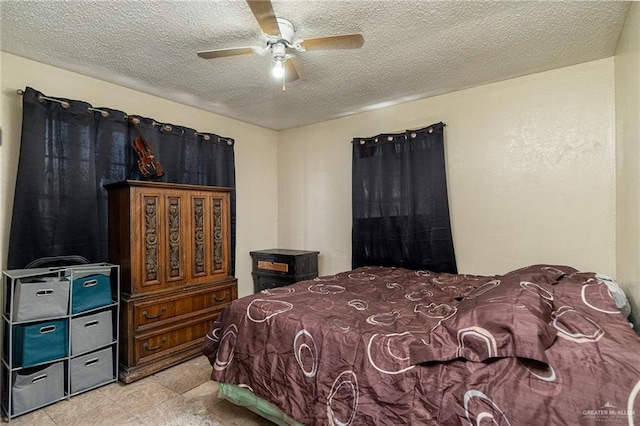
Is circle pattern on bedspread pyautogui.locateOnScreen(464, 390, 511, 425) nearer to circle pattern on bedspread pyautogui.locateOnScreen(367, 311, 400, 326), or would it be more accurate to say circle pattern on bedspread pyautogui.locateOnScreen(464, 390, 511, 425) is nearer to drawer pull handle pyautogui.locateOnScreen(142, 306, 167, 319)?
circle pattern on bedspread pyautogui.locateOnScreen(367, 311, 400, 326)

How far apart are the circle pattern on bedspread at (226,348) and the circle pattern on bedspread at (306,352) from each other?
49cm

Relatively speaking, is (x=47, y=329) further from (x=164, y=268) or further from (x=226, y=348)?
(x=226, y=348)

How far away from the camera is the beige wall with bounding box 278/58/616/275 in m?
2.40

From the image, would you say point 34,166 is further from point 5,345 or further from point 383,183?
point 383,183

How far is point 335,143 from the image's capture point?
3900mm

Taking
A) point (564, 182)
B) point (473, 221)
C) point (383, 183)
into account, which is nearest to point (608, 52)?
point (564, 182)

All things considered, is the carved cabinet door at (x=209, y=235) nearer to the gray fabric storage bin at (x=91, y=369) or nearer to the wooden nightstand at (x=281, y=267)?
the wooden nightstand at (x=281, y=267)

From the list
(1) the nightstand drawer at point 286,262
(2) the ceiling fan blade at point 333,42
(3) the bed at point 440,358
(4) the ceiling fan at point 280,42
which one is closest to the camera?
(3) the bed at point 440,358

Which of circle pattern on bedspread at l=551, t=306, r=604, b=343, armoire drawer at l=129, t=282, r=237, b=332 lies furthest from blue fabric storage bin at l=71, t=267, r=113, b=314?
circle pattern on bedspread at l=551, t=306, r=604, b=343

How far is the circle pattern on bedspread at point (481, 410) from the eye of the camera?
110cm

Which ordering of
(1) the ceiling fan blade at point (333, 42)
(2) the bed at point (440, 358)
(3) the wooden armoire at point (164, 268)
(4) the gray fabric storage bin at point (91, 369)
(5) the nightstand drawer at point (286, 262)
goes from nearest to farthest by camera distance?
(2) the bed at point (440, 358) < (1) the ceiling fan blade at point (333, 42) < (4) the gray fabric storage bin at point (91, 369) < (3) the wooden armoire at point (164, 268) < (5) the nightstand drawer at point (286, 262)

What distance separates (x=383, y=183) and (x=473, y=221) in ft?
3.20

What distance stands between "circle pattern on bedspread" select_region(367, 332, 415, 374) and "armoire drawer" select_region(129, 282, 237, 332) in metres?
1.99

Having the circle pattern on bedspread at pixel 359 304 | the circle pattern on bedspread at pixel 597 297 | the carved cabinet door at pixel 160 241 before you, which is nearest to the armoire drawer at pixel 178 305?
the carved cabinet door at pixel 160 241
